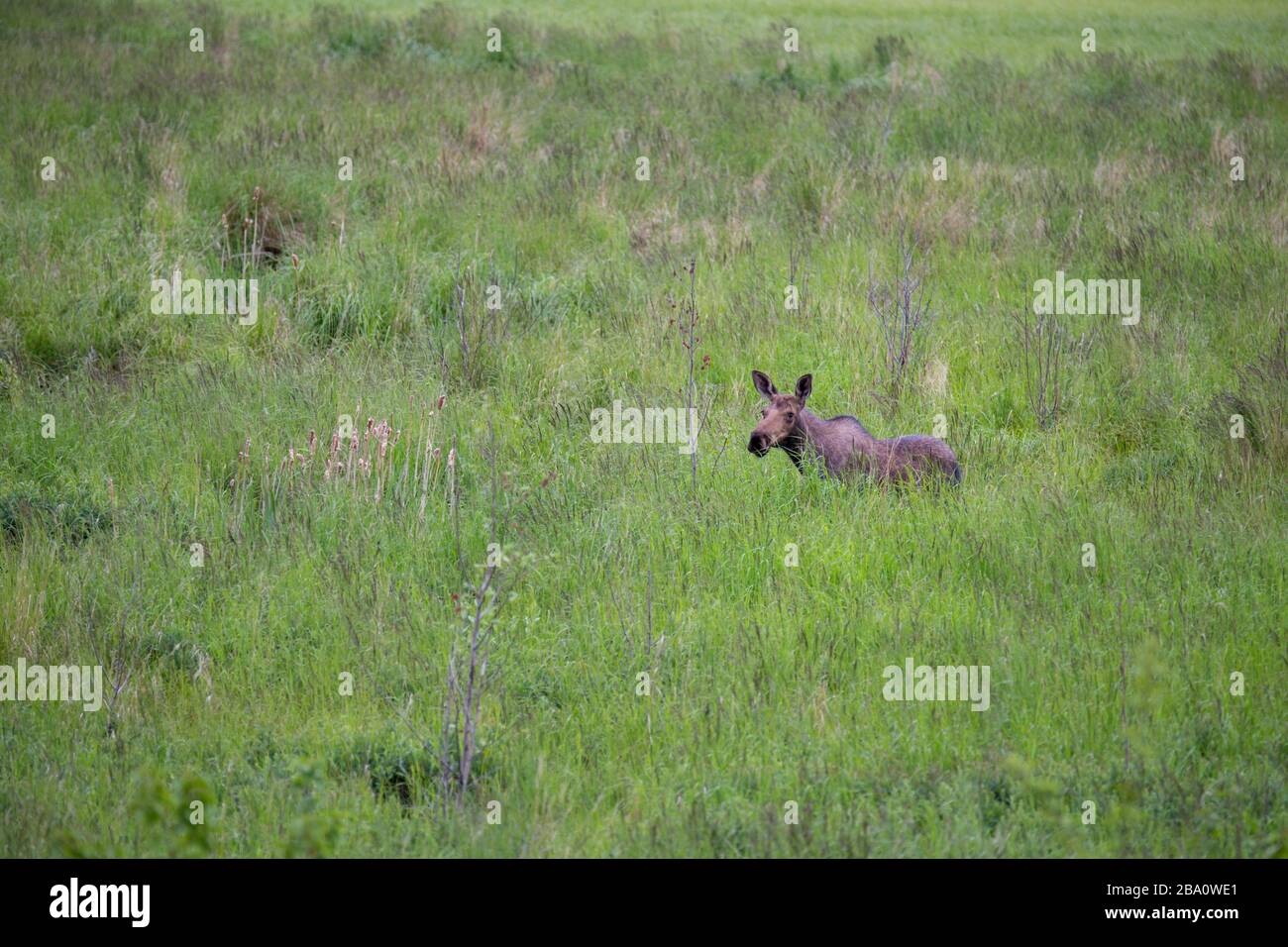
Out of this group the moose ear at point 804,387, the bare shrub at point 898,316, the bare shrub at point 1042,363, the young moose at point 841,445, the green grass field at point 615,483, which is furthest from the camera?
the bare shrub at point 898,316

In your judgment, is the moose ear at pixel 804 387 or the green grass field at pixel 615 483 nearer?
the green grass field at pixel 615 483

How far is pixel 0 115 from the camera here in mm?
12523

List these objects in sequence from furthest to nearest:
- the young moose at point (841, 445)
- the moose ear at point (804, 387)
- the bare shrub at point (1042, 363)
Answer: the bare shrub at point (1042, 363) → the moose ear at point (804, 387) → the young moose at point (841, 445)

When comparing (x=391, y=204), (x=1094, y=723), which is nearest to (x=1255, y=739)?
(x=1094, y=723)

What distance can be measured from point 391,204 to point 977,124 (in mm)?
7123

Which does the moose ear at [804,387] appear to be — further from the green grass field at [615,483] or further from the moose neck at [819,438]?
the green grass field at [615,483]

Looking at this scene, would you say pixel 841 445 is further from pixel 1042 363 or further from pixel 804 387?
pixel 1042 363

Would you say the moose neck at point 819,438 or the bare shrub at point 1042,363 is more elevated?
the bare shrub at point 1042,363

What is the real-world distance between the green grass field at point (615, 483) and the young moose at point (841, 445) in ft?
0.87

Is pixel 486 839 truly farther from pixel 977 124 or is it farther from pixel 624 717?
pixel 977 124

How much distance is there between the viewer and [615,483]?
714 centimetres

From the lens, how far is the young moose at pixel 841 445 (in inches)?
280

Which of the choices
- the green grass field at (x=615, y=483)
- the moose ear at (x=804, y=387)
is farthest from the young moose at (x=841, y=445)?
the green grass field at (x=615, y=483)

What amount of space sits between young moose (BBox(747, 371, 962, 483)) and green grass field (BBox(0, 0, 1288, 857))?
0.87ft
